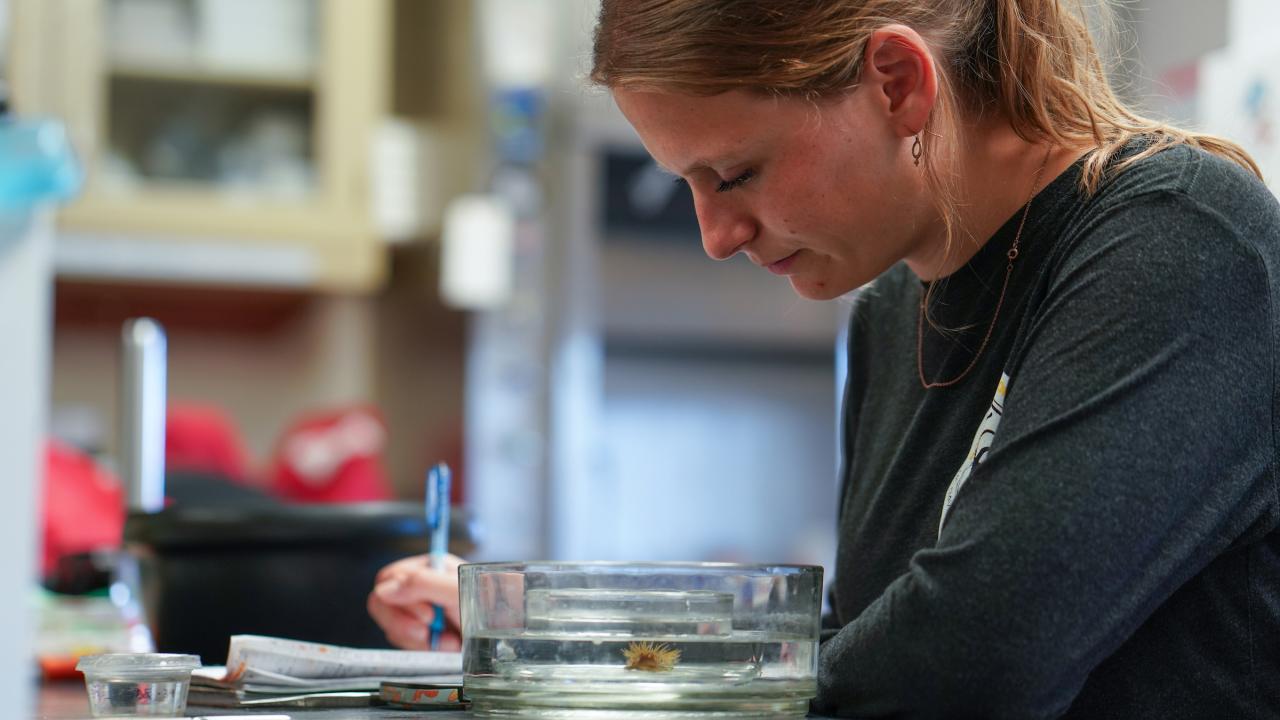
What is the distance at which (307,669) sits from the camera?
0.90 metres

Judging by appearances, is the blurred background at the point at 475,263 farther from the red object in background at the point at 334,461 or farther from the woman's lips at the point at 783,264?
the woman's lips at the point at 783,264

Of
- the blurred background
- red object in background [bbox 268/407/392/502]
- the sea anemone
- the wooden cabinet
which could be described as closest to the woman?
the sea anemone

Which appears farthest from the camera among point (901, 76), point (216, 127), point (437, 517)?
point (216, 127)

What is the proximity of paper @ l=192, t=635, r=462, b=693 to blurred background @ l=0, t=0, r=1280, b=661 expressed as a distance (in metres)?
1.74

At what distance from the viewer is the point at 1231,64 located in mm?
Result: 1438

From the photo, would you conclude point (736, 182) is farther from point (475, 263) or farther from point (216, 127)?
point (216, 127)

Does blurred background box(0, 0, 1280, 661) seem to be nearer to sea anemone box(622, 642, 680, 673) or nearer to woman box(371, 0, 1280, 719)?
woman box(371, 0, 1280, 719)

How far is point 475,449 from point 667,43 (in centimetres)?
202

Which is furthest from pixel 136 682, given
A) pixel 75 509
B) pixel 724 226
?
pixel 75 509

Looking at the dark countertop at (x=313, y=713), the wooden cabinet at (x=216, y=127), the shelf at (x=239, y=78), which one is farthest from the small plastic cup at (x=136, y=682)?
the shelf at (x=239, y=78)

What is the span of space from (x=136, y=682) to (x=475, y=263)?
2073mm

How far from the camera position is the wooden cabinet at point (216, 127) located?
2891mm

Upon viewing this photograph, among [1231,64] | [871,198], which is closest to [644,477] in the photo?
[1231,64]

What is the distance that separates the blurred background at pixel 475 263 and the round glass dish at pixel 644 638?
1.97 meters
